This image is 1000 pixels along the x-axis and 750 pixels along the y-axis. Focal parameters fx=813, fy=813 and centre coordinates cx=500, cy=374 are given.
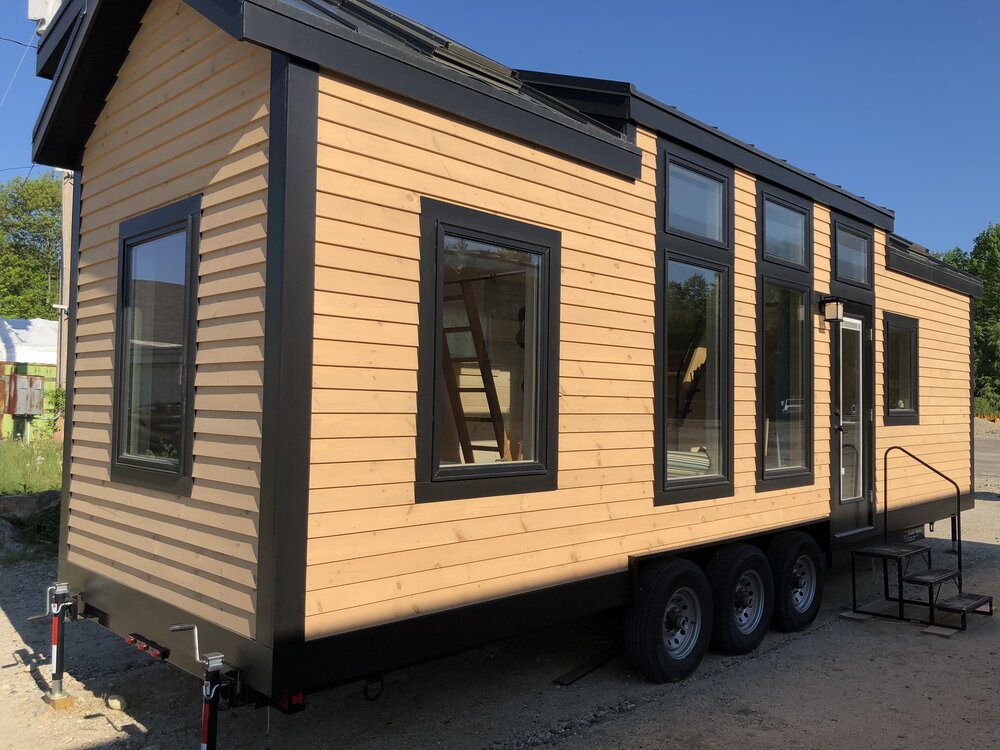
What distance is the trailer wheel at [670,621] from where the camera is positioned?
4836 mm

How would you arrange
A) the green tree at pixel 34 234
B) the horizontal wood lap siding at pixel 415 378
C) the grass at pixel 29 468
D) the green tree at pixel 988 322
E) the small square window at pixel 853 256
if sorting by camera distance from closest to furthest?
1. the horizontal wood lap siding at pixel 415 378
2. the small square window at pixel 853 256
3. the grass at pixel 29 468
4. the green tree at pixel 34 234
5. the green tree at pixel 988 322

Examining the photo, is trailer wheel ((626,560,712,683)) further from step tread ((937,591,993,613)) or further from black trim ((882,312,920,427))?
black trim ((882,312,920,427))

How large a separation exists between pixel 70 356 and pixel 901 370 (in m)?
7.50

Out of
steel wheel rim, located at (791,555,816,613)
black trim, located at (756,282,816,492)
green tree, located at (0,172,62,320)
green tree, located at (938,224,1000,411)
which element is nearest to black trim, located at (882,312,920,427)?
black trim, located at (756,282,816,492)

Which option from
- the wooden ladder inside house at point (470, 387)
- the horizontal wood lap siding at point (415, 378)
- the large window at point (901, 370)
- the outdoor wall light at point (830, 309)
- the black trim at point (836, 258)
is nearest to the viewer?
the horizontal wood lap siding at point (415, 378)

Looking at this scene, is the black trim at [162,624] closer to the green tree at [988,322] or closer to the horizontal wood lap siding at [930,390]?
the horizontal wood lap siding at [930,390]

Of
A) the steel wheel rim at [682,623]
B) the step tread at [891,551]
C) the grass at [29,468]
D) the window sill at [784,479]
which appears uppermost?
the window sill at [784,479]

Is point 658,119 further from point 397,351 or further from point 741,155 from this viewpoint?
point 397,351

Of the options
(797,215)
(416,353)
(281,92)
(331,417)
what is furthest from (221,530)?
(797,215)

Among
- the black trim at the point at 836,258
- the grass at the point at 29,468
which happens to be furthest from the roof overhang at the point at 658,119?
the grass at the point at 29,468

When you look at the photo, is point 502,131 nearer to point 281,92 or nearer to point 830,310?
point 281,92

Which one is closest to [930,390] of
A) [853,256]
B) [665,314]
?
[853,256]

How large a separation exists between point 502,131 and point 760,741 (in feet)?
11.0

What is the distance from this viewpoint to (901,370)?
8.29 meters
